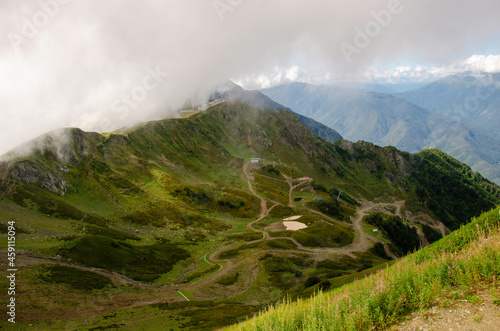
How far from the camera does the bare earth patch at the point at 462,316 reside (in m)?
9.26

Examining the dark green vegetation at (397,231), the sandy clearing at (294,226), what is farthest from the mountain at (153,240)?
the sandy clearing at (294,226)

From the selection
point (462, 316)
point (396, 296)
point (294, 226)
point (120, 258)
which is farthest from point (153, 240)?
point (462, 316)

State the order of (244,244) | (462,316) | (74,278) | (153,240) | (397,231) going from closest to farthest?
(462,316) < (74,278) < (153,240) < (244,244) < (397,231)

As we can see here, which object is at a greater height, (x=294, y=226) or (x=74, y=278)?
(x=294, y=226)

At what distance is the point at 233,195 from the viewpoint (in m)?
168

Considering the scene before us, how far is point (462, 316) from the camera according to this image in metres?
9.59

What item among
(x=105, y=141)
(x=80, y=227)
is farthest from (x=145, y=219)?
(x=105, y=141)

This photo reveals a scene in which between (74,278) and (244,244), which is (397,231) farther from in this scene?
(74,278)

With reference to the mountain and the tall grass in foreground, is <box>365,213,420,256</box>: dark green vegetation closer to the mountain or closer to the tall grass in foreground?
the mountain

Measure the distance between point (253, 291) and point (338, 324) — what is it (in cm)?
6555

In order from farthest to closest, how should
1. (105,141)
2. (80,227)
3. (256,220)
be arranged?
1. (105,141)
2. (256,220)
3. (80,227)

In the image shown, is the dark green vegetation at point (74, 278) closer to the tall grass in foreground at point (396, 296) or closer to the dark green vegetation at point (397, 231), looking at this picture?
the tall grass in foreground at point (396, 296)

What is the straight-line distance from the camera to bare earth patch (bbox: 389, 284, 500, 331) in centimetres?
926

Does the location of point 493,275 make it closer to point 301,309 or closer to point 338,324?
point 338,324
